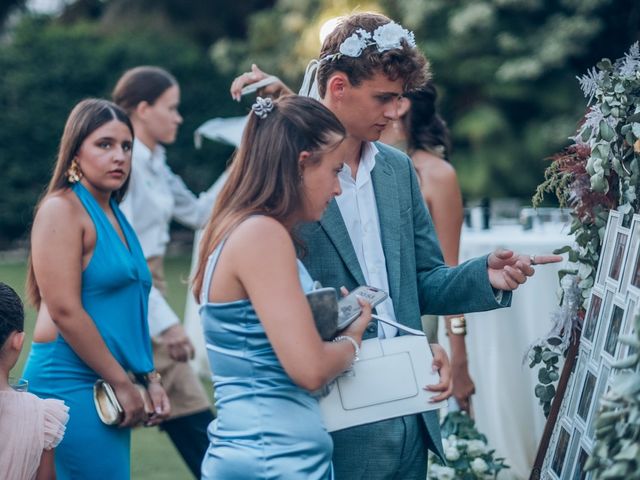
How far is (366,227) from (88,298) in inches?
43.5

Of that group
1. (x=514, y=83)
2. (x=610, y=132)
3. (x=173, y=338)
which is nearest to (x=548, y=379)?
(x=610, y=132)

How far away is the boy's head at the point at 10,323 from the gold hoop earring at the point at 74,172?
0.65m

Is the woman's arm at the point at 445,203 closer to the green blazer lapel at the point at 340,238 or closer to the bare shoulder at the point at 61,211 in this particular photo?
the green blazer lapel at the point at 340,238

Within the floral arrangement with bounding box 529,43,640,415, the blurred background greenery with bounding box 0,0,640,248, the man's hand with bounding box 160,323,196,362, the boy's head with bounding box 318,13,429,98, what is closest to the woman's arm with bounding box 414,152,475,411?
the floral arrangement with bounding box 529,43,640,415

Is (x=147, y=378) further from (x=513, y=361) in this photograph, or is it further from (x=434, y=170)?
(x=513, y=361)

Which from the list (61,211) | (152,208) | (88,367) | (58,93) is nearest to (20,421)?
(88,367)

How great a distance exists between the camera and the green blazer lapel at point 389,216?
321 centimetres

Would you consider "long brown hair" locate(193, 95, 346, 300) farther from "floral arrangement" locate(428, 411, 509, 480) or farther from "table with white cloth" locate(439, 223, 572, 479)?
"table with white cloth" locate(439, 223, 572, 479)

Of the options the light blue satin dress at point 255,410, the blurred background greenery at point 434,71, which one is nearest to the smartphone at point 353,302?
the light blue satin dress at point 255,410

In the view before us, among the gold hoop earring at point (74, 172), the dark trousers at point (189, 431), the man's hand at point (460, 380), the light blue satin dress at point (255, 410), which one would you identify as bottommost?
the dark trousers at point (189, 431)

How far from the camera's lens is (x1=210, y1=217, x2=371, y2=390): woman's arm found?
2.53 meters

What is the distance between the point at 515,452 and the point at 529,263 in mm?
2657

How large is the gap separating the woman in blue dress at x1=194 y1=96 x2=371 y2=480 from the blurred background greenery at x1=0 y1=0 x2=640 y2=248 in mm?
15349

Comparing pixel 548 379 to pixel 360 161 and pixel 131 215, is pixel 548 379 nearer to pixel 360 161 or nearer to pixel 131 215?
pixel 360 161
